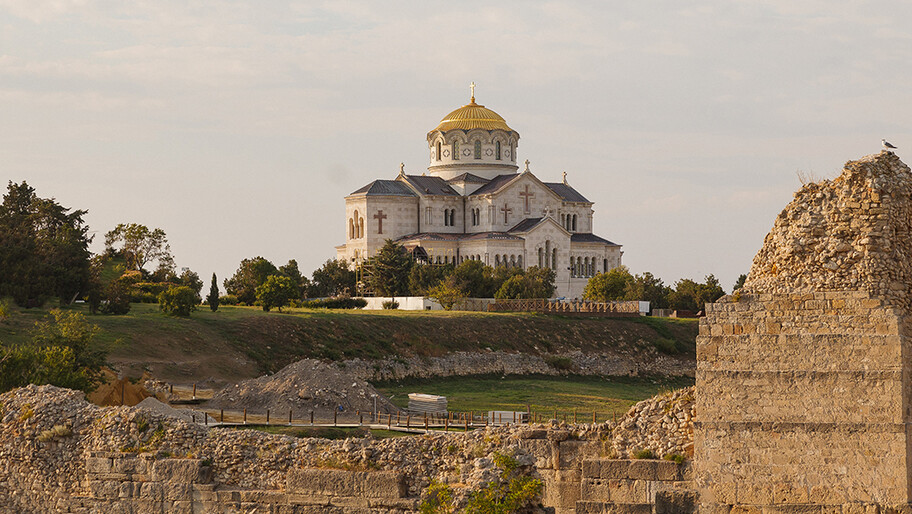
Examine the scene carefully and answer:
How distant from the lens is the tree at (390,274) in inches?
2616

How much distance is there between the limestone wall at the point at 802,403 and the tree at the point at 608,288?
53.1 meters

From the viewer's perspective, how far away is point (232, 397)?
31.8 metres

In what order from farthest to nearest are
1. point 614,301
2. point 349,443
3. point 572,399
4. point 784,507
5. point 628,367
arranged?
1. point 614,301
2. point 628,367
3. point 572,399
4. point 349,443
5. point 784,507

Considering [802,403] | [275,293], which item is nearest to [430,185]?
[275,293]

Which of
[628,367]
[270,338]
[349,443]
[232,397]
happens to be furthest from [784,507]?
[628,367]

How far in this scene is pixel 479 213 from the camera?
81.2 metres

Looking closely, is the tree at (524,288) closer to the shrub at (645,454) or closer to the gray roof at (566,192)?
the gray roof at (566,192)

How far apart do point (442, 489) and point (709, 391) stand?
10.6ft

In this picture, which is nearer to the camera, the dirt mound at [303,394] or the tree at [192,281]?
the dirt mound at [303,394]

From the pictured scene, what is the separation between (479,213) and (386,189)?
21.0 ft

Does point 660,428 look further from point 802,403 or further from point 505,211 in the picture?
point 505,211

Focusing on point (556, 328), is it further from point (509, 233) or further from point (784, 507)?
point (784, 507)

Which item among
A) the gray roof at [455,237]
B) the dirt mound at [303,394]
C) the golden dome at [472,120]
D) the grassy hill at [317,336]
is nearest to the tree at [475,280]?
the grassy hill at [317,336]

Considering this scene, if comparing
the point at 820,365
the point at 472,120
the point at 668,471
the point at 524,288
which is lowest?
the point at 668,471
